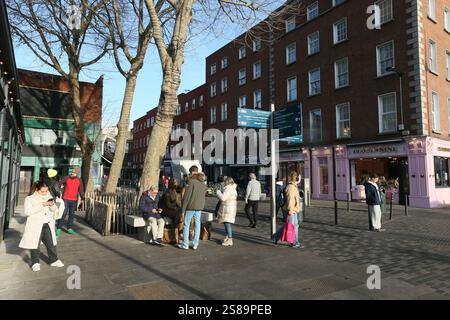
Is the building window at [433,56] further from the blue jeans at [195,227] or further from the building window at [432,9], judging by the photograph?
the blue jeans at [195,227]

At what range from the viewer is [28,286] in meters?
4.93

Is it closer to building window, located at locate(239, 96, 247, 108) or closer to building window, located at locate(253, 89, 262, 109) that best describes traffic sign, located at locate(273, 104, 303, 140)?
building window, located at locate(253, 89, 262, 109)

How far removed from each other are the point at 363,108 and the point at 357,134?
62.7 inches

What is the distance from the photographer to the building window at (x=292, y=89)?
1020 inches

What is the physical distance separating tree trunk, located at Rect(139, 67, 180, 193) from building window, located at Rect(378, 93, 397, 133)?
14.1 metres

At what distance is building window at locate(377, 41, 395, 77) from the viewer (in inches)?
757

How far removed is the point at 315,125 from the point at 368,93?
15.0 feet

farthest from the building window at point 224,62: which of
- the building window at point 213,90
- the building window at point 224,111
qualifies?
the building window at point 224,111

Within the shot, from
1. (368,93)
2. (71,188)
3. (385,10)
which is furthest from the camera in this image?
(368,93)

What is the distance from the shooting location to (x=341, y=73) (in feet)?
73.1

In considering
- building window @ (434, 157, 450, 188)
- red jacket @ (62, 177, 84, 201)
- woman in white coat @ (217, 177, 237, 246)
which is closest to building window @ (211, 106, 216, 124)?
building window @ (434, 157, 450, 188)

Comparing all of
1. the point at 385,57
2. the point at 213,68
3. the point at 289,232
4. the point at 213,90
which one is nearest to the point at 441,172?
the point at 385,57

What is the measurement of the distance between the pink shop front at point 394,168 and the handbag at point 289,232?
29.0 ft

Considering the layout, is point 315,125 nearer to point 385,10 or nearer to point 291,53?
point 291,53
